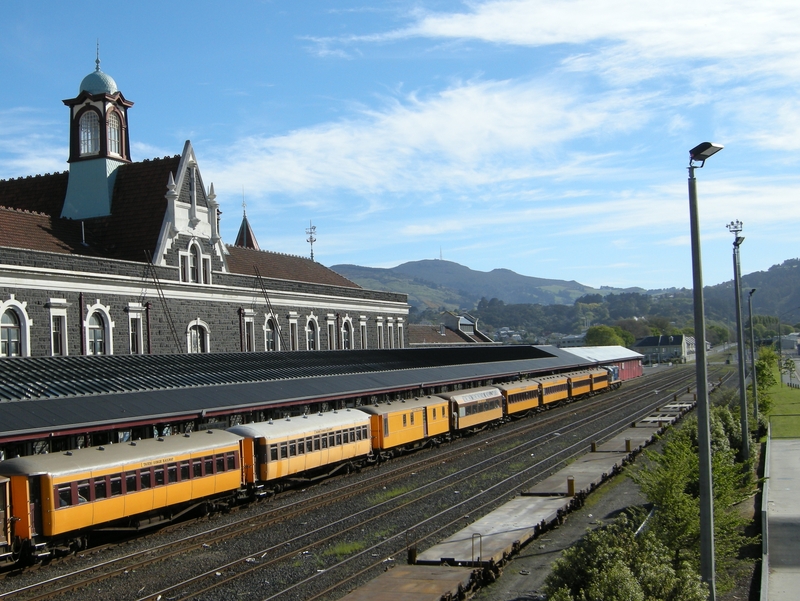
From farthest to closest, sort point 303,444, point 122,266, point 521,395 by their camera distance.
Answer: point 521,395 < point 122,266 < point 303,444

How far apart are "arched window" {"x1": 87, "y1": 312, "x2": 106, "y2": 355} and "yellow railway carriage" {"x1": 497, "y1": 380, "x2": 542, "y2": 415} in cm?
2627

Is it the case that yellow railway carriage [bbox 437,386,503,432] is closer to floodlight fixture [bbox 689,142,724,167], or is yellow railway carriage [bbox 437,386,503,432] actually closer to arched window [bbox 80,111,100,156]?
arched window [bbox 80,111,100,156]

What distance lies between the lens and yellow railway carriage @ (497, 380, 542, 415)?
57.1 m

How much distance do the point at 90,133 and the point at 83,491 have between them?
113 ft

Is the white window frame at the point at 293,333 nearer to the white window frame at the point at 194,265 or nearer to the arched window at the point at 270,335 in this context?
the arched window at the point at 270,335

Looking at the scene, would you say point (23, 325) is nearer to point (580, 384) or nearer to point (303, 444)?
point (303, 444)

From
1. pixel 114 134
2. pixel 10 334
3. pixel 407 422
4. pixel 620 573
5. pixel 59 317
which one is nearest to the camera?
pixel 620 573

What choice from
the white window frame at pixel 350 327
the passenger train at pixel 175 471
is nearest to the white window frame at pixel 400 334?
the white window frame at pixel 350 327

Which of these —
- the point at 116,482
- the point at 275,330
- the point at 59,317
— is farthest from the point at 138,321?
the point at 116,482

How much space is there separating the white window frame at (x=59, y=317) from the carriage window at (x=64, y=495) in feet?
59.8

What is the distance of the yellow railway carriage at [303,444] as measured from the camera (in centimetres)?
2809

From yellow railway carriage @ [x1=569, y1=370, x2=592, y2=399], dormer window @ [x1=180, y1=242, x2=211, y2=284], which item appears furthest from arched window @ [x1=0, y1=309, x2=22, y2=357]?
yellow railway carriage @ [x1=569, y1=370, x2=592, y2=399]

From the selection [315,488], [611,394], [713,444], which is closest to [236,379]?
[315,488]

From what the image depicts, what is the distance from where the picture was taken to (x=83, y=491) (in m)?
20.6
